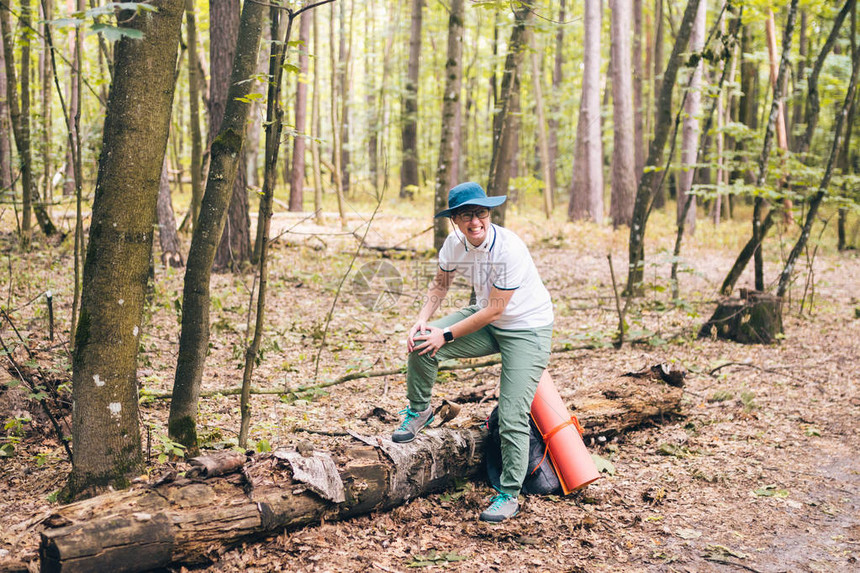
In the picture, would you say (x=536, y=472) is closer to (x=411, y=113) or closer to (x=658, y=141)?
(x=658, y=141)

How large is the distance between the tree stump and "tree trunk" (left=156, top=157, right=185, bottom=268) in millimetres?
7725

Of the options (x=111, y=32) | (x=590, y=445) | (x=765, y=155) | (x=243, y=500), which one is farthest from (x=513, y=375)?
(x=765, y=155)

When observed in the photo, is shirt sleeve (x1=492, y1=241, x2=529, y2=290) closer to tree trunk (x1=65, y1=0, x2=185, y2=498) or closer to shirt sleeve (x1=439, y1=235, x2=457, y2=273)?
shirt sleeve (x1=439, y1=235, x2=457, y2=273)

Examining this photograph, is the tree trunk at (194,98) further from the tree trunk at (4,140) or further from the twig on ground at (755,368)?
the twig on ground at (755,368)

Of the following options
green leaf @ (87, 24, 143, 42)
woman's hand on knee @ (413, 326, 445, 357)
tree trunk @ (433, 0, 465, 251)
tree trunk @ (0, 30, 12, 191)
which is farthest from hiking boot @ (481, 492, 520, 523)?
tree trunk @ (0, 30, 12, 191)

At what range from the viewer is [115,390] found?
10.1 ft

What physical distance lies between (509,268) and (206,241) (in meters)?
1.80

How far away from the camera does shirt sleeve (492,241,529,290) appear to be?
12.2ft

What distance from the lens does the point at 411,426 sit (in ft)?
13.2

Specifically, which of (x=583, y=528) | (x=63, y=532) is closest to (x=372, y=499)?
(x=583, y=528)

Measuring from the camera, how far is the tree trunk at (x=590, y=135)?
54.5 ft

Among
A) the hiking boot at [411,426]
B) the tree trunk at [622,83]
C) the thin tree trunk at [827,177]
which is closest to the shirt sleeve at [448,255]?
the hiking boot at [411,426]

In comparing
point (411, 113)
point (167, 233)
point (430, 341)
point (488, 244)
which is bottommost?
point (430, 341)

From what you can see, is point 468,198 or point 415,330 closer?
point 468,198
